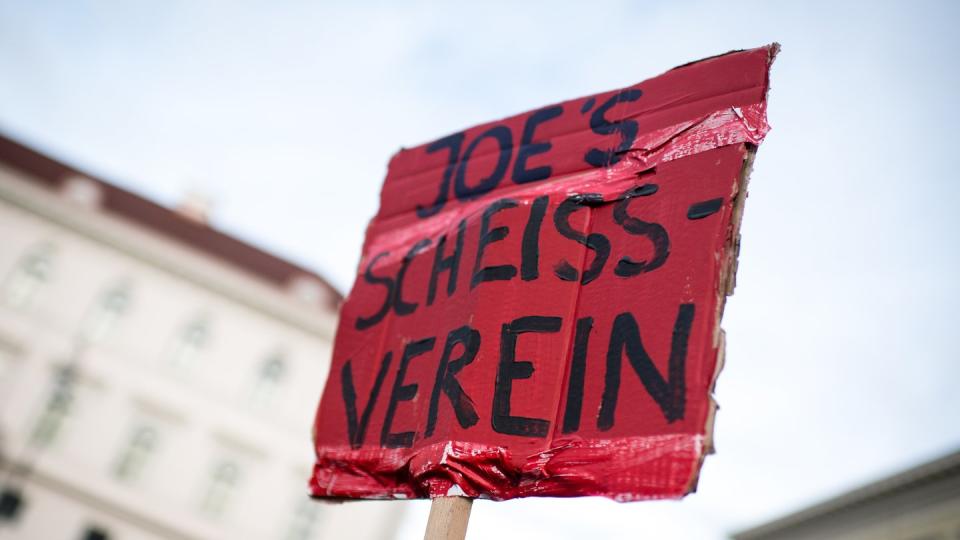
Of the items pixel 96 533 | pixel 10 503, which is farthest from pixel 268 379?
pixel 10 503

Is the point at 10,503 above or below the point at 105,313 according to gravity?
below

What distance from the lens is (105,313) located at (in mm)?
20359

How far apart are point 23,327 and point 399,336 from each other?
2054 cm

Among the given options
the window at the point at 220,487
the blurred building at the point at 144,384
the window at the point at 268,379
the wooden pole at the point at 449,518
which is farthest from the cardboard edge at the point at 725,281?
the window at the point at 268,379

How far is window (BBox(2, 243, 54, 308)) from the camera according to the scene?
2009 cm

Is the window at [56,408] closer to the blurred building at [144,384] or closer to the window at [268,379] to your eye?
the blurred building at [144,384]

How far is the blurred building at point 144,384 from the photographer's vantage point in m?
18.7

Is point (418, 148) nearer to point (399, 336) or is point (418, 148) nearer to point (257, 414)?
point (399, 336)

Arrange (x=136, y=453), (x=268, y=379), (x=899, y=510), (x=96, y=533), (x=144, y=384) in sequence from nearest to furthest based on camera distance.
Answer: (x=96, y=533), (x=136, y=453), (x=144, y=384), (x=268, y=379), (x=899, y=510)

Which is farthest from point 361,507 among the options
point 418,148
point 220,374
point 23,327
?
point 418,148

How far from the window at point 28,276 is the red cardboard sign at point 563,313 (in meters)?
20.6

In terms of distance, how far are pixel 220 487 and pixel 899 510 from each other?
18207mm

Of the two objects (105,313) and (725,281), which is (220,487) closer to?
(105,313)

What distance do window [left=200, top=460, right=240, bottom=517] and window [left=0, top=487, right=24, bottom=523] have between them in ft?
13.2
